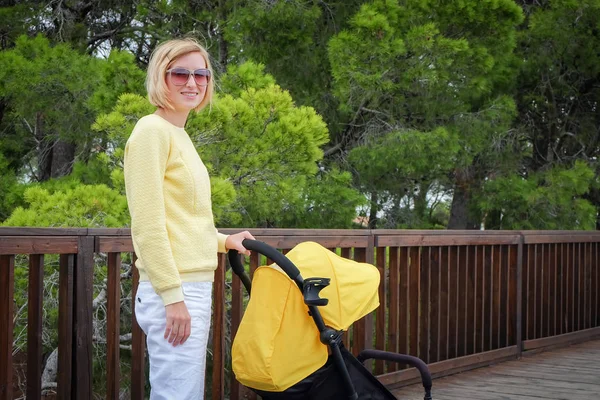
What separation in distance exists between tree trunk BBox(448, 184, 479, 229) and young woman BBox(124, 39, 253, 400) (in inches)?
384

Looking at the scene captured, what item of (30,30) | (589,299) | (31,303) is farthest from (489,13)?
(31,303)

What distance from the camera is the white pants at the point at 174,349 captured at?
227cm

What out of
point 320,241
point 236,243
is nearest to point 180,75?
point 236,243

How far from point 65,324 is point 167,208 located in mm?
1105

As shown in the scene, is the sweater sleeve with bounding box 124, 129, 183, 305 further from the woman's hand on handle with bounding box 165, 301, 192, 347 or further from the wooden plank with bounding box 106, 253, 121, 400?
the wooden plank with bounding box 106, 253, 121, 400

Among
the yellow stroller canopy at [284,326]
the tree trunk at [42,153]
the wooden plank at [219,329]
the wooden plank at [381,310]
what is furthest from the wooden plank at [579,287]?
the tree trunk at [42,153]

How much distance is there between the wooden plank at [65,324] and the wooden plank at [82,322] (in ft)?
0.06

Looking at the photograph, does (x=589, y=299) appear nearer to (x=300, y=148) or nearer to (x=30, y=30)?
(x=300, y=148)

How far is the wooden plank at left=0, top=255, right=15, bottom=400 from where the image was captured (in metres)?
2.95

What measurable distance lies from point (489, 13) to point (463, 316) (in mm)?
5051

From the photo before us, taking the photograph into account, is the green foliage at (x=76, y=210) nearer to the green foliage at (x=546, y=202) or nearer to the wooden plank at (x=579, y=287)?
the wooden plank at (x=579, y=287)

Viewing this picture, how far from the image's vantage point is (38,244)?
3014mm

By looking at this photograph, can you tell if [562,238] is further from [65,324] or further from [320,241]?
[65,324]

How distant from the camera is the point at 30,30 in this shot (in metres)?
10.2
